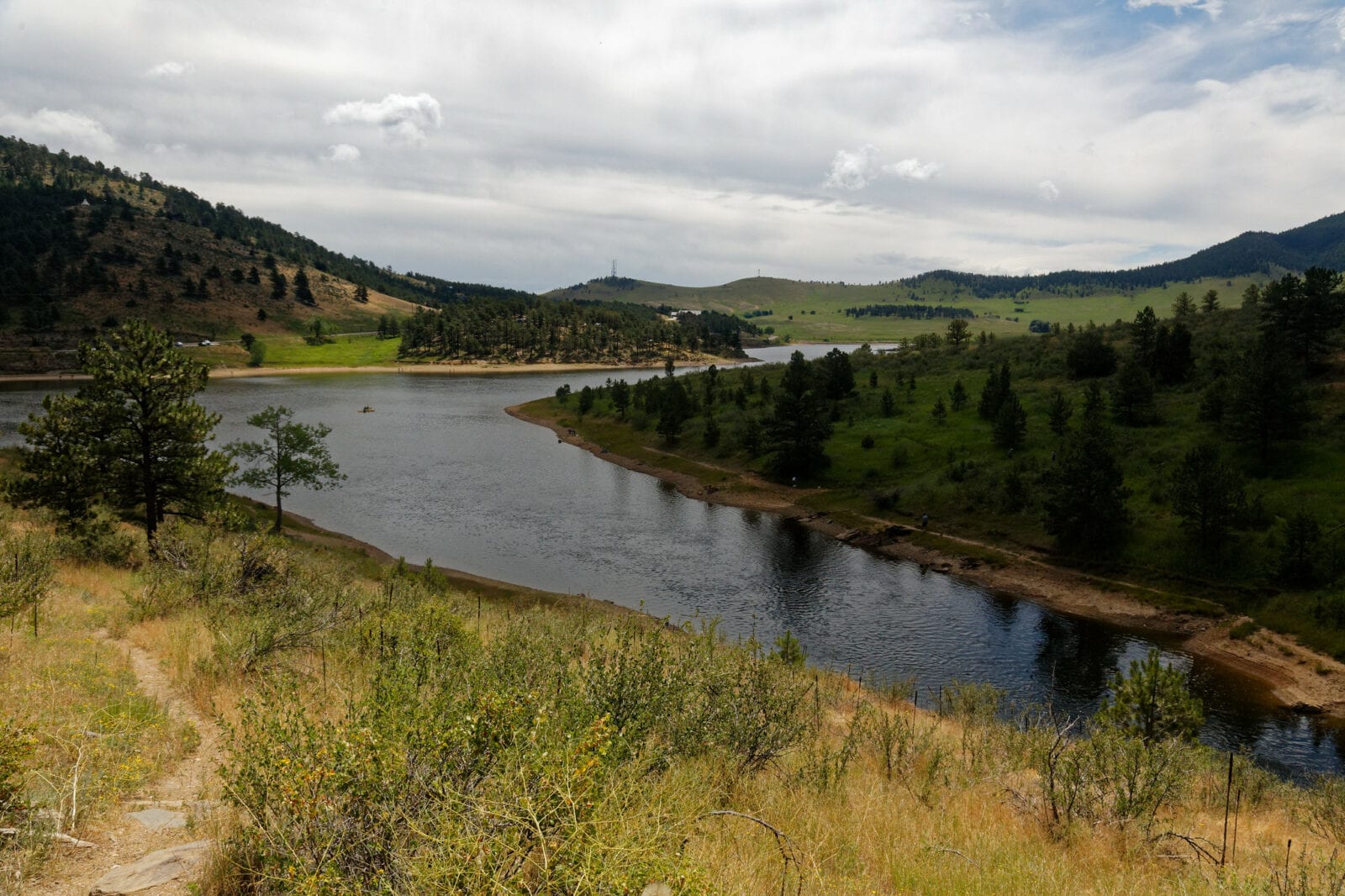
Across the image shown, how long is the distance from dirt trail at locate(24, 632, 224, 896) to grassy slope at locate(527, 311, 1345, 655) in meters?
42.4

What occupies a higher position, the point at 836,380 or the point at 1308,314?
the point at 1308,314

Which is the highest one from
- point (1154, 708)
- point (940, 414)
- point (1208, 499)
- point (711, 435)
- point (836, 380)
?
point (836, 380)

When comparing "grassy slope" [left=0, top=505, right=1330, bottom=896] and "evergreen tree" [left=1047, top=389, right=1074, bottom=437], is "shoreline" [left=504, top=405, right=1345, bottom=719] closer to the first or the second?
"evergreen tree" [left=1047, top=389, right=1074, bottom=437]

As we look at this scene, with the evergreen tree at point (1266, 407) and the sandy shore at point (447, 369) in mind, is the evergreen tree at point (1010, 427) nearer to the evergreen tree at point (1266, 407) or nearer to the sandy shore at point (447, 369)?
the evergreen tree at point (1266, 407)

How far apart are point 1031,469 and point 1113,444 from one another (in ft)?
20.8

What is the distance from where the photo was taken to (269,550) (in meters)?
20.3

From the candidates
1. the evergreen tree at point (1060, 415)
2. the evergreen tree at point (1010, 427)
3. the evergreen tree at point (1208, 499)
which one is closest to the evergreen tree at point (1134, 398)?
the evergreen tree at point (1060, 415)

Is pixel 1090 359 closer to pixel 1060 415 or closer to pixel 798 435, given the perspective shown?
pixel 1060 415

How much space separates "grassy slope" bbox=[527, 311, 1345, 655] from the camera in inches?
1507

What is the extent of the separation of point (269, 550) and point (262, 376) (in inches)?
5970

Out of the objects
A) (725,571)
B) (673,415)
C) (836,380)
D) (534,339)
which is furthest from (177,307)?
(725,571)

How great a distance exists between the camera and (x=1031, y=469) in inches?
2041

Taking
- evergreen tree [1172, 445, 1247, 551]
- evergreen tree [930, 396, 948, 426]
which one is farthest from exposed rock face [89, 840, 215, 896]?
evergreen tree [930, 396, 948, 426]

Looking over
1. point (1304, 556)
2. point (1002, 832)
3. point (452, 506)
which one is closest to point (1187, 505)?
point (1304, 556)
